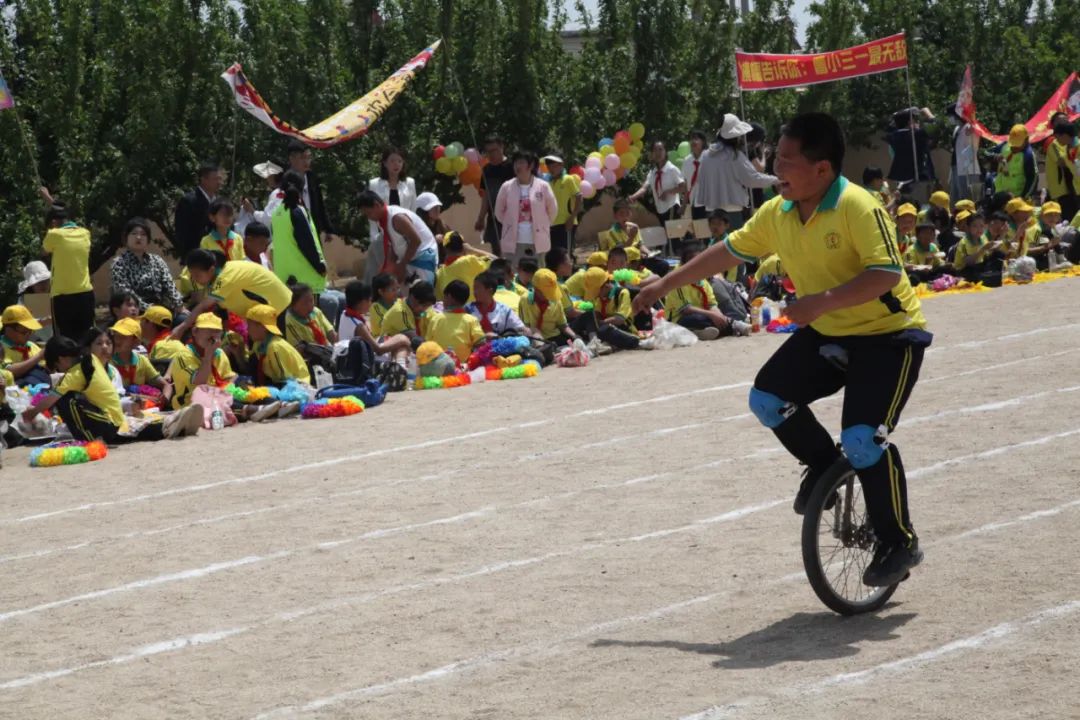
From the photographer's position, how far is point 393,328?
49.5 feet

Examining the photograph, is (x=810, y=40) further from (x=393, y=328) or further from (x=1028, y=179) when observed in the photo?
(x=393, y=328)

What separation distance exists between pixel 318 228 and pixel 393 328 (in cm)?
247

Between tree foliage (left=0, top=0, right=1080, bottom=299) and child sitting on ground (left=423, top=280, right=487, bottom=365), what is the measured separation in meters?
5.21

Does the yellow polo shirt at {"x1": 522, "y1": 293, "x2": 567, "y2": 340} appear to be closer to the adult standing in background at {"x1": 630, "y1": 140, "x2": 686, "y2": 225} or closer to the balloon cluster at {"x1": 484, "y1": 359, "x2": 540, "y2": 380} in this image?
the balloon cluster at {"x1": 484, "y1": 359, "x2": 540, "y2": 380}

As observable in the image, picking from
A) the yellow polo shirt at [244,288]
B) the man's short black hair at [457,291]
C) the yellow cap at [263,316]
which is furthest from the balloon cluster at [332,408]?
the man's short black hair at [457,291]

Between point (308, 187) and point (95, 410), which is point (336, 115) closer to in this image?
point (308, 187)

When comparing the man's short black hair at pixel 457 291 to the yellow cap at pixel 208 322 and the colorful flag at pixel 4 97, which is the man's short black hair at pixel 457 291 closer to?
the yellow cap at pixel 208 322

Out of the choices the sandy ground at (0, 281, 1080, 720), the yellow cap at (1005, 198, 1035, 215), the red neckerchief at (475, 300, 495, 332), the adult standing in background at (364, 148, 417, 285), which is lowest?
the sandy ground at (0, 281, 1080, 720)

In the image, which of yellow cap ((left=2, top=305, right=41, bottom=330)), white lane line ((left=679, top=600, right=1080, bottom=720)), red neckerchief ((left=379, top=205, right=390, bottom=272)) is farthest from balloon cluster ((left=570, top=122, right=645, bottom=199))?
white lane line ((left=679, top=600, right=1080, bottom=720))

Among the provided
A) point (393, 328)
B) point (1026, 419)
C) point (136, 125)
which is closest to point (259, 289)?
point (393, 328)

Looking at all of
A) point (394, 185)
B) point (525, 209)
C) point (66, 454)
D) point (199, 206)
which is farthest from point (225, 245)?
point (525, 209)

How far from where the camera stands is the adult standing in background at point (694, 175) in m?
21.3

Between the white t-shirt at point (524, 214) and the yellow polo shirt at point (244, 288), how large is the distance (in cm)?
522

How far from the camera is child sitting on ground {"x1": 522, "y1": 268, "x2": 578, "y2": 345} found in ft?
52.5
